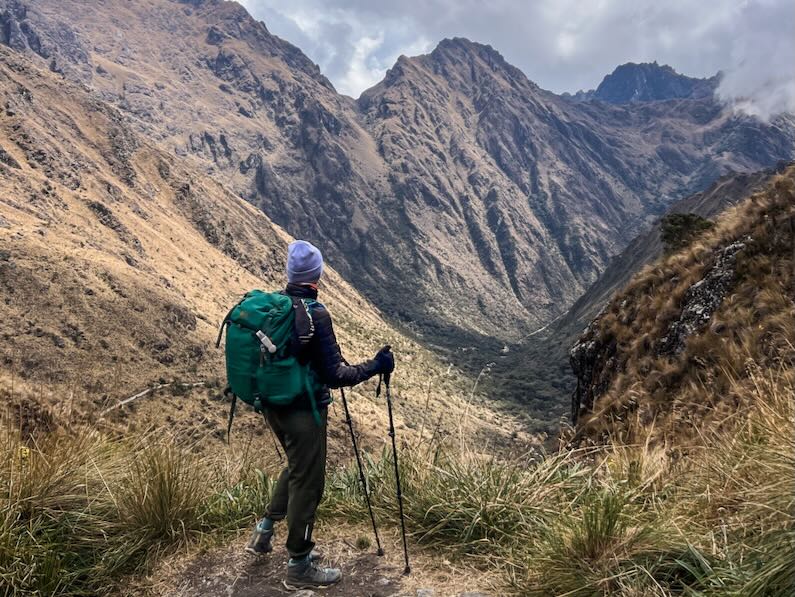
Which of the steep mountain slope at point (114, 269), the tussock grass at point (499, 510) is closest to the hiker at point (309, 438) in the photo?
the tussock grass at point (499, 510)

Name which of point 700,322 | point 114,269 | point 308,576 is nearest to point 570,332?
point 114,269

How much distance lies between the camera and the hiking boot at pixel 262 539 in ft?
15.5

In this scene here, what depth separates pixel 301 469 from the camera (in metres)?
4.29

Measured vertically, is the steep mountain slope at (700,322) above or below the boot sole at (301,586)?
above

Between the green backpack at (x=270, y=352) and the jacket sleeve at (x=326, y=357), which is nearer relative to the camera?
the green backpack at (x=270, y=352)

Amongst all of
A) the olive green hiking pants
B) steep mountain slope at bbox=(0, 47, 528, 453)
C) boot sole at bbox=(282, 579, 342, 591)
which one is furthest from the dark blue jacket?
steep mountain slope at bbox=(0, 47, 528, 453)

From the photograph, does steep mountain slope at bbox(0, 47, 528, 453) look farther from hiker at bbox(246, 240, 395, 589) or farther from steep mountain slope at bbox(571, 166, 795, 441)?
steep mountain slope at bbox(571, 166, 795, 441)

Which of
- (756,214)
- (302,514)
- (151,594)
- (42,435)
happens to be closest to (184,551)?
(151,594)

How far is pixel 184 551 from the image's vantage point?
4781 millimetres

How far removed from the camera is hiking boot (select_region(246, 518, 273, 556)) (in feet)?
15.5

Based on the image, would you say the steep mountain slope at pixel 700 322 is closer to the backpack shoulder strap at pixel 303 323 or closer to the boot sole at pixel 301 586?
the boot sole at pixel 301 586

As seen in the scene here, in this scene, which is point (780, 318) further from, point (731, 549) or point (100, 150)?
point (100, 150)

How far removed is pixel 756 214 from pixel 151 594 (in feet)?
42.1

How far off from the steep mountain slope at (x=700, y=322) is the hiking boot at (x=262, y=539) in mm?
4445
